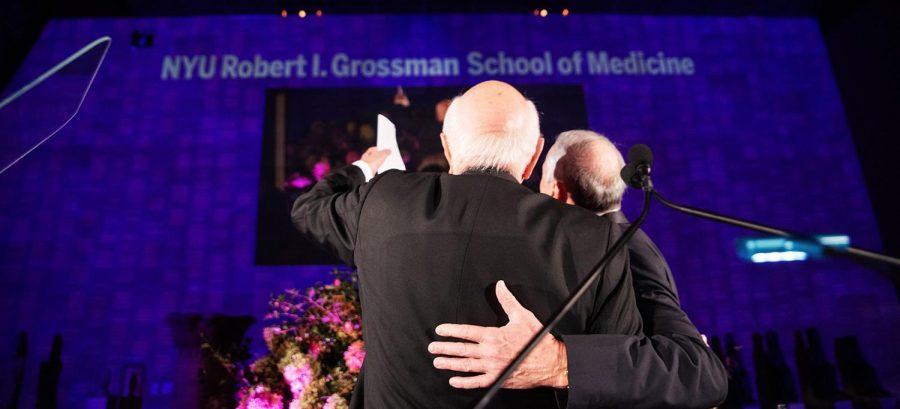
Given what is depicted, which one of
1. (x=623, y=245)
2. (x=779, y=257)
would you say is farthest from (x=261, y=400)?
(x=779, y=257)

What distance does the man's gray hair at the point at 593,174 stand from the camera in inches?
59.2

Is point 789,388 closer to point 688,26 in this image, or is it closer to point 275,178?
point 688,26

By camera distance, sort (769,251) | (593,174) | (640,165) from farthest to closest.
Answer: (769,251) < (593,174) < (640,165)

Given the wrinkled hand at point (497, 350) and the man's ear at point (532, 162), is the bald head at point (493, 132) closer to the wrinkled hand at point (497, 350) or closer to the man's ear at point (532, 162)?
the man's ear at point (532, 162)

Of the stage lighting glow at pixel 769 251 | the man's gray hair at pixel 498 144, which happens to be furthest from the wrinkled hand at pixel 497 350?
the stage lighting glow at pixel 769 251

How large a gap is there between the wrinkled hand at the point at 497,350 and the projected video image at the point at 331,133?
232 cm

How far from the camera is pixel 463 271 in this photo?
974 millimetres

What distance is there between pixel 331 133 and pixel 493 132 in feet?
8.06

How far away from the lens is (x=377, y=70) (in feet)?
12.0

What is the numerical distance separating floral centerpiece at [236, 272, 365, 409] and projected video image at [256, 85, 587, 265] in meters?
1.47

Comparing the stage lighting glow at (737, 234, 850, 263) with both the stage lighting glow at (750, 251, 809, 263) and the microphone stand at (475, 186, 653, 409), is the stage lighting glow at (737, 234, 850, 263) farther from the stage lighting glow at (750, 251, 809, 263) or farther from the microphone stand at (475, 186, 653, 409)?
the microphone stand at (475, 186, 653, 409)

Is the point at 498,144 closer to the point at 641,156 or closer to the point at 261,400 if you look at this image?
the point at 641,156

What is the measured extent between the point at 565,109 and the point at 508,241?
2724mm

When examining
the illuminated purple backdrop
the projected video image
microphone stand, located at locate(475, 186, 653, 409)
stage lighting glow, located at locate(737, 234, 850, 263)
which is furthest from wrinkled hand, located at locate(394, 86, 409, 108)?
microphone stand, located at locate(475, 186, 653, 409)
